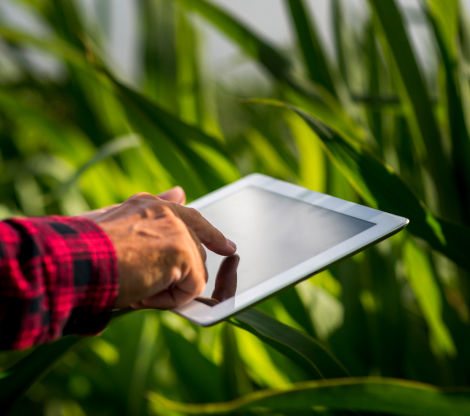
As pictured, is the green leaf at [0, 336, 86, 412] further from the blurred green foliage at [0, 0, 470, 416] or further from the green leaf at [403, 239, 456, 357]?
the green leaf at [403, 239, 456, 357]

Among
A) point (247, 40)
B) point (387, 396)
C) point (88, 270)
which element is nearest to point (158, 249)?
point (88, 270)

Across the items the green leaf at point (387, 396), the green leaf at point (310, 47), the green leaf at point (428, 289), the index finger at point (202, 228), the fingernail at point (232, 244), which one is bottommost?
the green leaf at point (428, 289)

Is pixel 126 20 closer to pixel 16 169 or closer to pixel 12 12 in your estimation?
pixel 12 12

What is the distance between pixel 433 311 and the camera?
14.5 inches

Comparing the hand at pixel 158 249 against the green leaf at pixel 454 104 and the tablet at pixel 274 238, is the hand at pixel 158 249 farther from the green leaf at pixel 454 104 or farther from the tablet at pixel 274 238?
the green leaf at pixel 454 104

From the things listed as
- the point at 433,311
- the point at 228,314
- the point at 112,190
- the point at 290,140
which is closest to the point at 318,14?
the point at 290,140

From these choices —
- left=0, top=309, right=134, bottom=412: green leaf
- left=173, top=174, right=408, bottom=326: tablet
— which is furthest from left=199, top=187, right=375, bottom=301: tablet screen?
left=0, top=309, right=134, bottom=412: green leaf

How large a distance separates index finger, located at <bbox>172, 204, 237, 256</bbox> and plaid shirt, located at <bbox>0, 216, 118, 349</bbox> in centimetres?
5

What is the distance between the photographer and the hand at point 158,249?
0.21 m

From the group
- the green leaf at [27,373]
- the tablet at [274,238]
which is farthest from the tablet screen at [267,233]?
the green leaf at [27,373]

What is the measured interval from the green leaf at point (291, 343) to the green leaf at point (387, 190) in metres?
0.10

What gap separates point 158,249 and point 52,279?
2.0 inches

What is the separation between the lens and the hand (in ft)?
0.69

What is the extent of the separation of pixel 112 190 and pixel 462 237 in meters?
0.39
